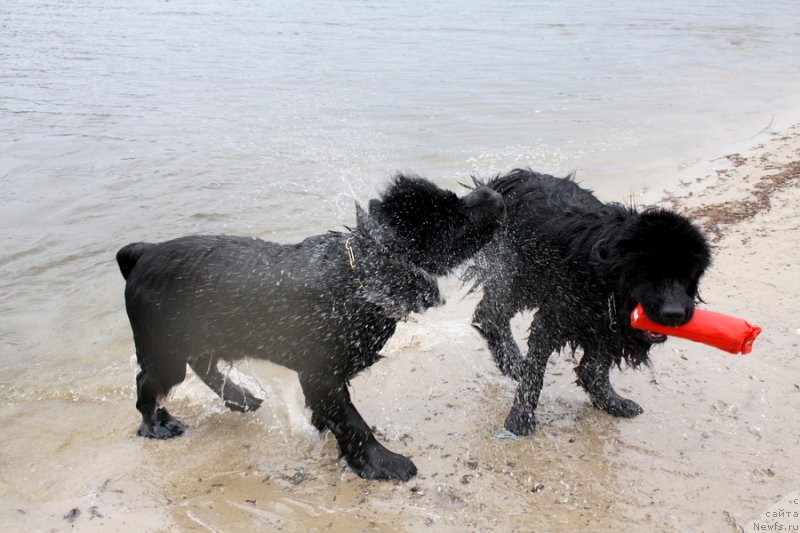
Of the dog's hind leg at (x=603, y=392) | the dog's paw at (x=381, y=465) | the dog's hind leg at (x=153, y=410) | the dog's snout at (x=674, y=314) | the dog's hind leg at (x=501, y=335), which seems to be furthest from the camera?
the dog's hind leg at (x=501, y=335)

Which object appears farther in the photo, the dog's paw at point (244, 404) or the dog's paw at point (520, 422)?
the dog's paw at point (244, 404)

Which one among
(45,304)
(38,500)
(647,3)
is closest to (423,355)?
(38,500)

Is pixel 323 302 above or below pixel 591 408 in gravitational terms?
above

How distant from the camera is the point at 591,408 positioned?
4.35 meters

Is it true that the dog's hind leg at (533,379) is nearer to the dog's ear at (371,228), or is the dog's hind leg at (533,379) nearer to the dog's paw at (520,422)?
the dog's paw at (520,422)

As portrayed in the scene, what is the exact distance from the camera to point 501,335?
490 cm

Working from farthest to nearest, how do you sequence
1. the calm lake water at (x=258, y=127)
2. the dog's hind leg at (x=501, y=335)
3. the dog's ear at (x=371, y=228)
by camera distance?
the calm lake water at (x=258, y=127) → the dog's hind leg at (x=501, y=335) → the dog's ear at (x=371, y=228)

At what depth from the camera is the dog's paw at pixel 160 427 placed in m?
4.16

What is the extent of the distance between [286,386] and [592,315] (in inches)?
88.3

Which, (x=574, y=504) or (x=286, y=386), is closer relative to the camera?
(x=574, y=504)

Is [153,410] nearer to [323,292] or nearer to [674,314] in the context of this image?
[323,292]

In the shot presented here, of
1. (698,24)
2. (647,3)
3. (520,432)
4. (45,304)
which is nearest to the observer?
(520,432)

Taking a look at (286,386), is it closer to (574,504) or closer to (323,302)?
(323,302)

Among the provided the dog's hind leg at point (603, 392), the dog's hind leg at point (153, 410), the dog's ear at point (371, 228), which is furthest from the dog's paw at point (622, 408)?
the dog's hind leg at point (153, 410)
